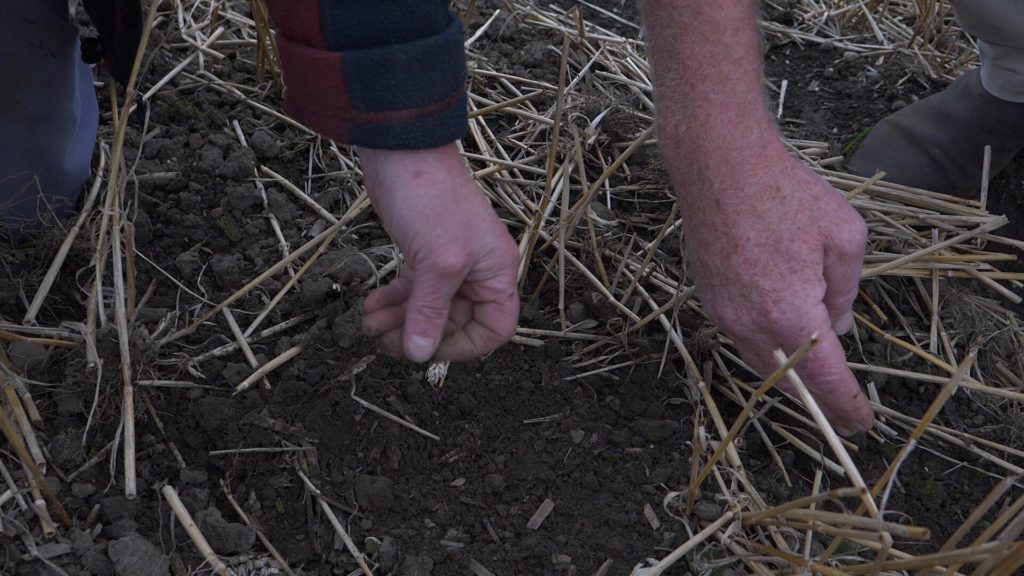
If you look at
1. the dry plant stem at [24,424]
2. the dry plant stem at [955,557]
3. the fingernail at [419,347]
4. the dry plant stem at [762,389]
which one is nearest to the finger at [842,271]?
the dry plant stem at [762,389]

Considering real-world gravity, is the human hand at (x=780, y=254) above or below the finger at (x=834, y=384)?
above

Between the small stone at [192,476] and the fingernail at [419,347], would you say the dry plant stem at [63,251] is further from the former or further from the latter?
the fingernail at [419,347]

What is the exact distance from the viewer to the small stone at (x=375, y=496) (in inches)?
48.2

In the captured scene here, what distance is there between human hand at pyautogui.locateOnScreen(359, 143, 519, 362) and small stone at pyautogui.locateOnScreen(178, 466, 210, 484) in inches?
13.4

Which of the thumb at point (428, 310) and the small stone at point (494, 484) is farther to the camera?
the small stone at point (494, 484)

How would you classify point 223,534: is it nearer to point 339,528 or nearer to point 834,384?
point 339,528

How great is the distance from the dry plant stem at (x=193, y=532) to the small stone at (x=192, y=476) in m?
0.04

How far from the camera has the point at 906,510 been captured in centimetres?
134

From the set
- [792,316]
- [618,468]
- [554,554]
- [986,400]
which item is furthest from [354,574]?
[986,400]

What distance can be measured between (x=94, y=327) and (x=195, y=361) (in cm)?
14

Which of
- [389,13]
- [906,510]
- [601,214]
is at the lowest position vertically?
[906,510]

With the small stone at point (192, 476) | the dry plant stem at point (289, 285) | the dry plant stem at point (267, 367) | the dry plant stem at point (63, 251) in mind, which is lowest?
the small stone at point (192, 476)

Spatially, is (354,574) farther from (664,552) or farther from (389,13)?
(389,13)

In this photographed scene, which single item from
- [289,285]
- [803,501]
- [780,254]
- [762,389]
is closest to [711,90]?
[780,254]
